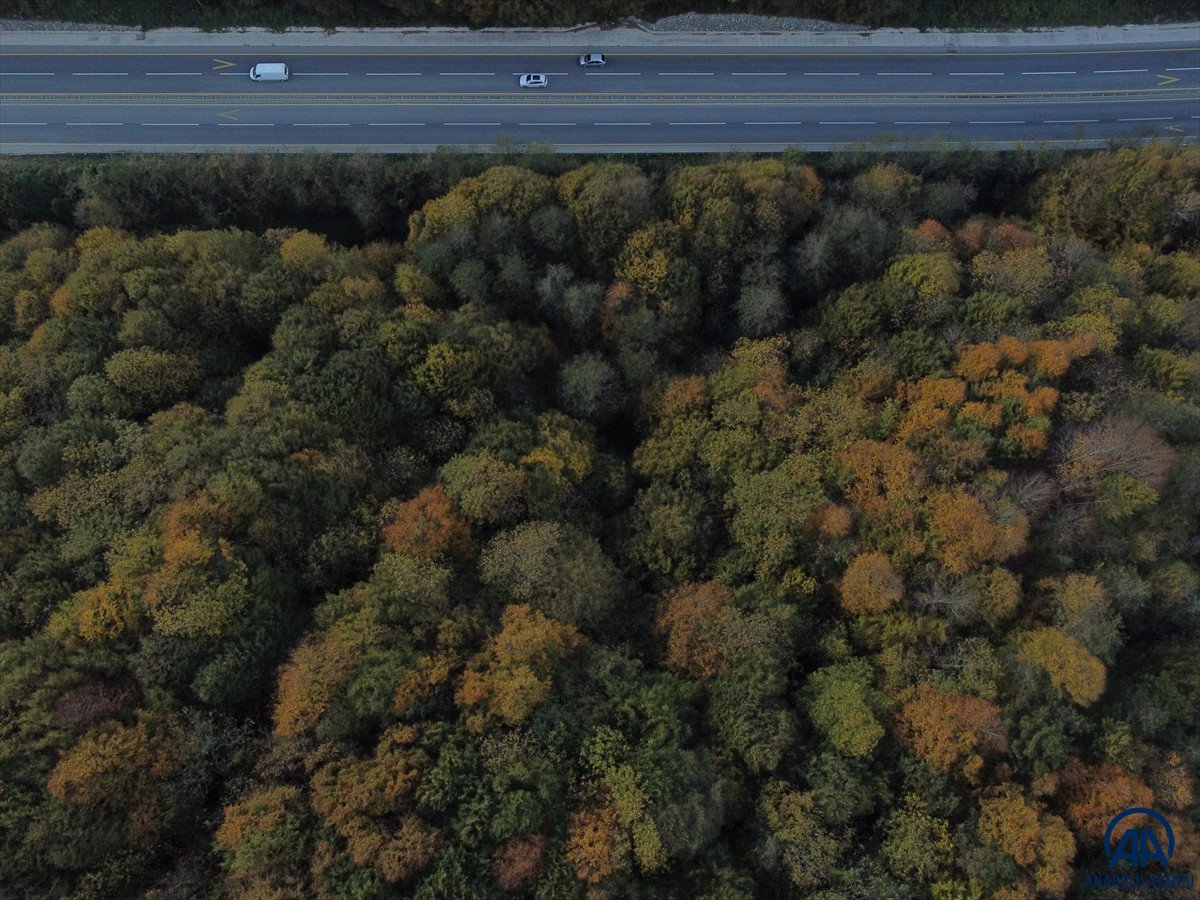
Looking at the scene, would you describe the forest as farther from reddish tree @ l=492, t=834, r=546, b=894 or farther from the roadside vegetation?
the roadside vegetation

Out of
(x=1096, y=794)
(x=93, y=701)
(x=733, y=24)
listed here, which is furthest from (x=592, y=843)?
(x=733, y=24)

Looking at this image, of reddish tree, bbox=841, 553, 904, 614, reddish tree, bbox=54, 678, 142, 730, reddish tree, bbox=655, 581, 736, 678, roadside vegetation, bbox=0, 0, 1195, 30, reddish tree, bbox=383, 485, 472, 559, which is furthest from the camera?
roadside vegetation, bbox=0, 0, 1195, 30

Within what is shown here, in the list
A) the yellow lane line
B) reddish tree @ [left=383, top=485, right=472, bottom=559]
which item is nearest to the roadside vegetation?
the yellow lane line

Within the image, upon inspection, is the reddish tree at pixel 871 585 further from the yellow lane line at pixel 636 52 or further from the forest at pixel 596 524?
the yellow lane line at pixel 636 52

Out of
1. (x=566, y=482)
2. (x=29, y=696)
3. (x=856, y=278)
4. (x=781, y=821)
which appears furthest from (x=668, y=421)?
(x=29, y=696)

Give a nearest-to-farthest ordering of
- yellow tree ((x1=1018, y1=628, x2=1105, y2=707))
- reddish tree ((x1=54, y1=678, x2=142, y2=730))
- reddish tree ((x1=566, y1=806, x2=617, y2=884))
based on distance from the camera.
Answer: reddish tree ((x1=566, y1=806, x2=617, y2=884))
reddish tree ((x1=54, y1=678, x2=142, y2=730))
yellow tree ((x1=1018, y1=628, x2=1105, y2=707))

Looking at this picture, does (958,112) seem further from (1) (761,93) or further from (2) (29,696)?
(2) (29,696)

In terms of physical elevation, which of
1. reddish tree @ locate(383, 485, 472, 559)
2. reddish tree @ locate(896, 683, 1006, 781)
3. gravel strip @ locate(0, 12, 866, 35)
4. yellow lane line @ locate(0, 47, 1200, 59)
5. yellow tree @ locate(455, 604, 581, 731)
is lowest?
reddish tree @ locate(896, 683, 1006, 781)
